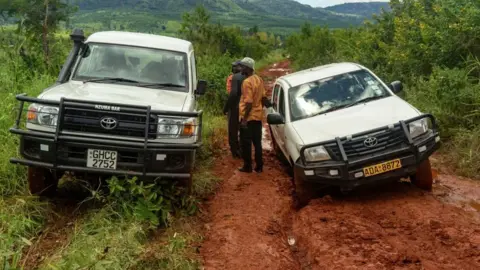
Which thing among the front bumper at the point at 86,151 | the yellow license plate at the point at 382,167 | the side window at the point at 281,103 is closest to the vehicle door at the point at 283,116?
the side window at the point at 281,103

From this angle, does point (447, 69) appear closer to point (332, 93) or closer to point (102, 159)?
point (332, 93)

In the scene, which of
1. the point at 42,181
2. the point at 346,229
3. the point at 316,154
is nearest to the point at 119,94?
the point at 42,181

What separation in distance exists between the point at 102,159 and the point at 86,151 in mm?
175

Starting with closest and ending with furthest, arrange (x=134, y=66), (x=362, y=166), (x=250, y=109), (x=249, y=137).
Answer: (x=362, y=166) < (x=134, y=66) < (x=250, y=109) < (x=249, y=137)

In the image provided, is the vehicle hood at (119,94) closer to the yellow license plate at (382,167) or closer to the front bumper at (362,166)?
the front bumper at (362,166)

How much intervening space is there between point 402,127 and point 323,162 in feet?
3.39

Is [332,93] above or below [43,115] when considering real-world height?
below

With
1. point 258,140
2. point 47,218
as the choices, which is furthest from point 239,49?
point 47,218

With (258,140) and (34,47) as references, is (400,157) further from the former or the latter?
(34,47)

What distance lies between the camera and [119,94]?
550cm

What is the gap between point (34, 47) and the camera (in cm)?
1170

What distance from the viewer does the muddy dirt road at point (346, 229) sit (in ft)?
14.7

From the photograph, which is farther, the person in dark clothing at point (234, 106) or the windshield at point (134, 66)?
the person in dark clothing at point (234, 106)

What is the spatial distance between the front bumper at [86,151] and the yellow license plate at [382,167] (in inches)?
85.2
